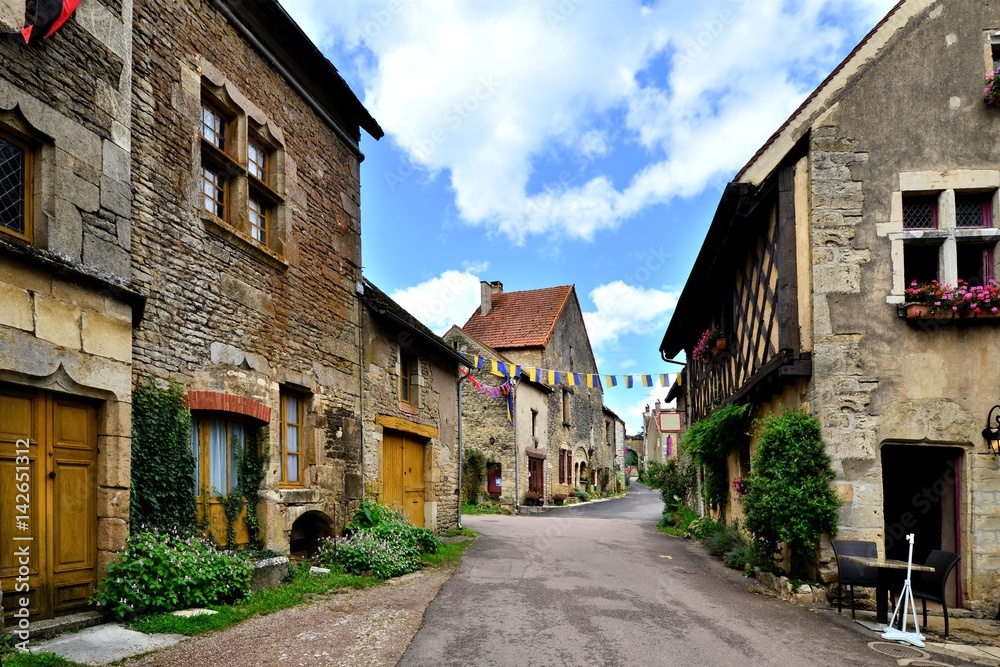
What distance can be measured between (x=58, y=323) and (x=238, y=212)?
3.03 meters

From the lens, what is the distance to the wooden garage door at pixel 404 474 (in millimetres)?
11273

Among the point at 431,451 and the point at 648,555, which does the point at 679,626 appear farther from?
the point at 431,451

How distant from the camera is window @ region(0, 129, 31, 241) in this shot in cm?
527

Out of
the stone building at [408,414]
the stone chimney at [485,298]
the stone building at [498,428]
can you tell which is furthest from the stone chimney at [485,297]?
the stone building at [408,414]

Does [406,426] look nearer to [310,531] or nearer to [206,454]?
[310,531]

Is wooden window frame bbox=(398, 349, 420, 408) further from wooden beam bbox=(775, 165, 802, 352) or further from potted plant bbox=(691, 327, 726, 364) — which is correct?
wooden beam bbox=(775, 165, 802, 352)

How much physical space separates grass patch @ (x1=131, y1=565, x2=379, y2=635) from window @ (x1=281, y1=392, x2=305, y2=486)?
1112 mm

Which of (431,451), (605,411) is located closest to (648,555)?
(431,451)

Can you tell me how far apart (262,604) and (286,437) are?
8.61ft

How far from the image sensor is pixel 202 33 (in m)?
7.50

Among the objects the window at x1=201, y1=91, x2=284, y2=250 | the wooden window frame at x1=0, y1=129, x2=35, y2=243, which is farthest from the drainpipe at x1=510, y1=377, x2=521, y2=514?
the wooden window frame at x1=0, y1=129, x2=35, y2=243

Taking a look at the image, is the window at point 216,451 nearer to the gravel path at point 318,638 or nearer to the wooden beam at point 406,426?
the gravel path at point 318,638

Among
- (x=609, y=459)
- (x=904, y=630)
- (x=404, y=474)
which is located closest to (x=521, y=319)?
(x=609, y=459)

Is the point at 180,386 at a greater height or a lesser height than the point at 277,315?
lesser
